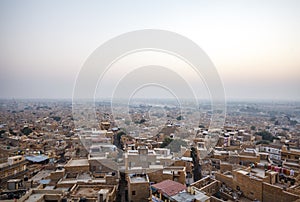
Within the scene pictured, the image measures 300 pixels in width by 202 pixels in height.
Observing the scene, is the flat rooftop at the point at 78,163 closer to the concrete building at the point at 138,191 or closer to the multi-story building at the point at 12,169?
the multi-story building at the point at 12,169

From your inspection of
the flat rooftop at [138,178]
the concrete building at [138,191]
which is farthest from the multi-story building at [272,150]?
the concrete building at [138,191]

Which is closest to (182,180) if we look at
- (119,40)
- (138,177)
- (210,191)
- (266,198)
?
(210,191)

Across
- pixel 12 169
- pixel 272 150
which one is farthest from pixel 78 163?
pixel 272 150

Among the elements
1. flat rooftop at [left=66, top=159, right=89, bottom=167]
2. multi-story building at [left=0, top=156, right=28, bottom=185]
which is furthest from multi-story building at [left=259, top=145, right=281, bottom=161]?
multi-story building at [left=0, top=156, right=28, bottom=185]

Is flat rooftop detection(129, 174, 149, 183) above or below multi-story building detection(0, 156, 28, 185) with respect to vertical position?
above

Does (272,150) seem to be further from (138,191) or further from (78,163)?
(78,163)

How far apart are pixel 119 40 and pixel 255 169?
309 inches

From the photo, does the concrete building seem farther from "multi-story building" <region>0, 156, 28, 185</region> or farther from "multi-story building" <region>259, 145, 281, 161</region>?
"multi-story building" <region>259, 145, 281, 161</region>

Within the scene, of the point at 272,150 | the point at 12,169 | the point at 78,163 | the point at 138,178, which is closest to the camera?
the point at 138,178

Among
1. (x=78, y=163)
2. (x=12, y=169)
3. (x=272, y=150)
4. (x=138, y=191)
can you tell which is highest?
(x=78, y=163)

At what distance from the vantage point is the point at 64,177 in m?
7.97

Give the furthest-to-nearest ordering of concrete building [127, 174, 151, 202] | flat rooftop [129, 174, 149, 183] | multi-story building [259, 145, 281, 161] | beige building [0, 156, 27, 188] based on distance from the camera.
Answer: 1. multi-story building [259, 145, 281, 161]
2. beige building [0, 156, 27, 188]
3. flat rooftop [129, 174, 149, 183]
4. concrete building [127, 174, 151, 202]

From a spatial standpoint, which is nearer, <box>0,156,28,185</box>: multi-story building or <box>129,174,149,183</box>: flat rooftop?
<box>129,174,149,183</box>: flat rooftop

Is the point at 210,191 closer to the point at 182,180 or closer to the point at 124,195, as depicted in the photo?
the point at 182,180
